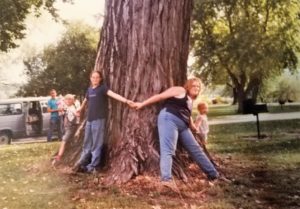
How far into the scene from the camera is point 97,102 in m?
2.88

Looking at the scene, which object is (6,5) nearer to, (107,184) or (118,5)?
(118,5)

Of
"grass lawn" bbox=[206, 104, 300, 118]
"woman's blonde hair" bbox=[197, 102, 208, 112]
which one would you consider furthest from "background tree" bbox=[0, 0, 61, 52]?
"grass lawn" bbox=[206, 104, 300, 118]

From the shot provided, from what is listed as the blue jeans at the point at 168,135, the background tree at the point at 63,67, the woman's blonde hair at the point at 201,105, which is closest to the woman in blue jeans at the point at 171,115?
the blue jeans at the point at 168,135

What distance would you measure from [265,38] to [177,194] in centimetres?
117

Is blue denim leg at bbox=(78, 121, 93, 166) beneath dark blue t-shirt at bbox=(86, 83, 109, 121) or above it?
beneath

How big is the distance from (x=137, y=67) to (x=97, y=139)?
0.47 metres

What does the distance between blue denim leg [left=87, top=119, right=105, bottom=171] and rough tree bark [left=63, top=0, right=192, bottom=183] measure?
48 mm

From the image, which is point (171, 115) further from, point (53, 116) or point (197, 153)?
point (53, 116)

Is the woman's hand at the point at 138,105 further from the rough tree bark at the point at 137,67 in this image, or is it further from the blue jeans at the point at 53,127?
the blue jeans at the point at 53,127

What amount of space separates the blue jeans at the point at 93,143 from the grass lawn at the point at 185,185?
95 millimetres

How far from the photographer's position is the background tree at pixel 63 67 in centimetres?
260

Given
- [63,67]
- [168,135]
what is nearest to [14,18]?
[63,67]

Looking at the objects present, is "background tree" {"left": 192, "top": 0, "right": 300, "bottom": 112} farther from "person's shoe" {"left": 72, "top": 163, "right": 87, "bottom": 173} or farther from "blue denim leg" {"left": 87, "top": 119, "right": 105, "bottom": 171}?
"person's shoe" {"left": 72, "top": 163, "right": 87, "bottom": 173}

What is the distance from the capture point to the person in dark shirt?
284 cm
